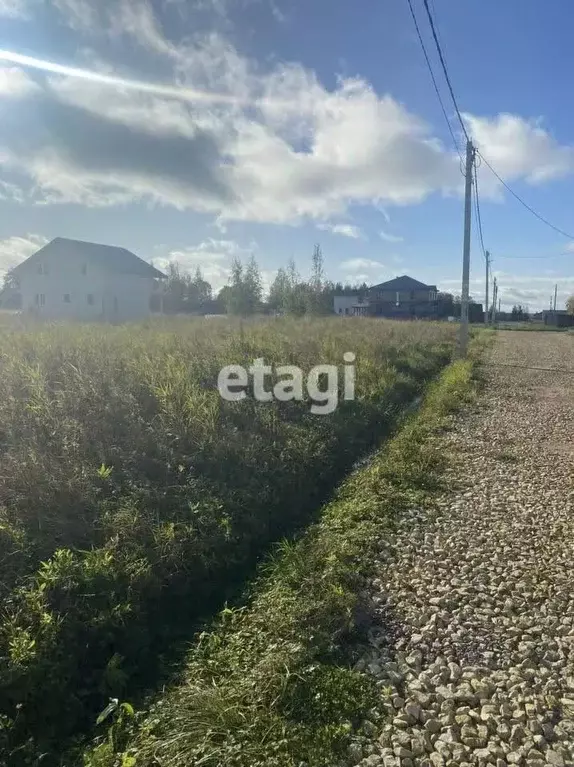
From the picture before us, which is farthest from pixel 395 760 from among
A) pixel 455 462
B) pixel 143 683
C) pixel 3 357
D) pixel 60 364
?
pixel 3 357

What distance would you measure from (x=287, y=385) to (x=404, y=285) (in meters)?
66.2

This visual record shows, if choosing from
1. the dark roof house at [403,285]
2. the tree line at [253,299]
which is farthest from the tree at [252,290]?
the dark roof house at [403,285]

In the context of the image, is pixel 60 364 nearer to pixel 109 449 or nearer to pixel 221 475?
pixel 109 449

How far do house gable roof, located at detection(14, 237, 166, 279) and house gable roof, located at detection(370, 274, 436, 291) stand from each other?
3920cm

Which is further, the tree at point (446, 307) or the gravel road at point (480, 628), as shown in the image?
the tree at point (446, 307)

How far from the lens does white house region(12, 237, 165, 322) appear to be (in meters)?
38.1

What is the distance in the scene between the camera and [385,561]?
162 inches

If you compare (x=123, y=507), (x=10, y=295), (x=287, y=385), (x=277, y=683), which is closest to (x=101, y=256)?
(x=10, y=295)

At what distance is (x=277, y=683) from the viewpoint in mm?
2781

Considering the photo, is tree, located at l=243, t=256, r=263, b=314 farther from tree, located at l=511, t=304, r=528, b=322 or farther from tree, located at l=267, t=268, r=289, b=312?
tree, located at l=511, t=304, r=528, b=322

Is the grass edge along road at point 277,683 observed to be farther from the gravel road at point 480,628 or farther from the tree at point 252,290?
the tree at point 252,290

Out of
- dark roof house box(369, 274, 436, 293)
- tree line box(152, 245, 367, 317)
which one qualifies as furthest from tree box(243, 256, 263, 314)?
dark roof house box(369, 274, 436, 293)

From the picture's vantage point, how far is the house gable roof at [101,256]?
126 ft

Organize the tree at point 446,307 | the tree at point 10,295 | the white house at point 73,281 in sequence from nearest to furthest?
the white house at point 73,281 → the tree at point 10,295 → the tree at point 446,307
